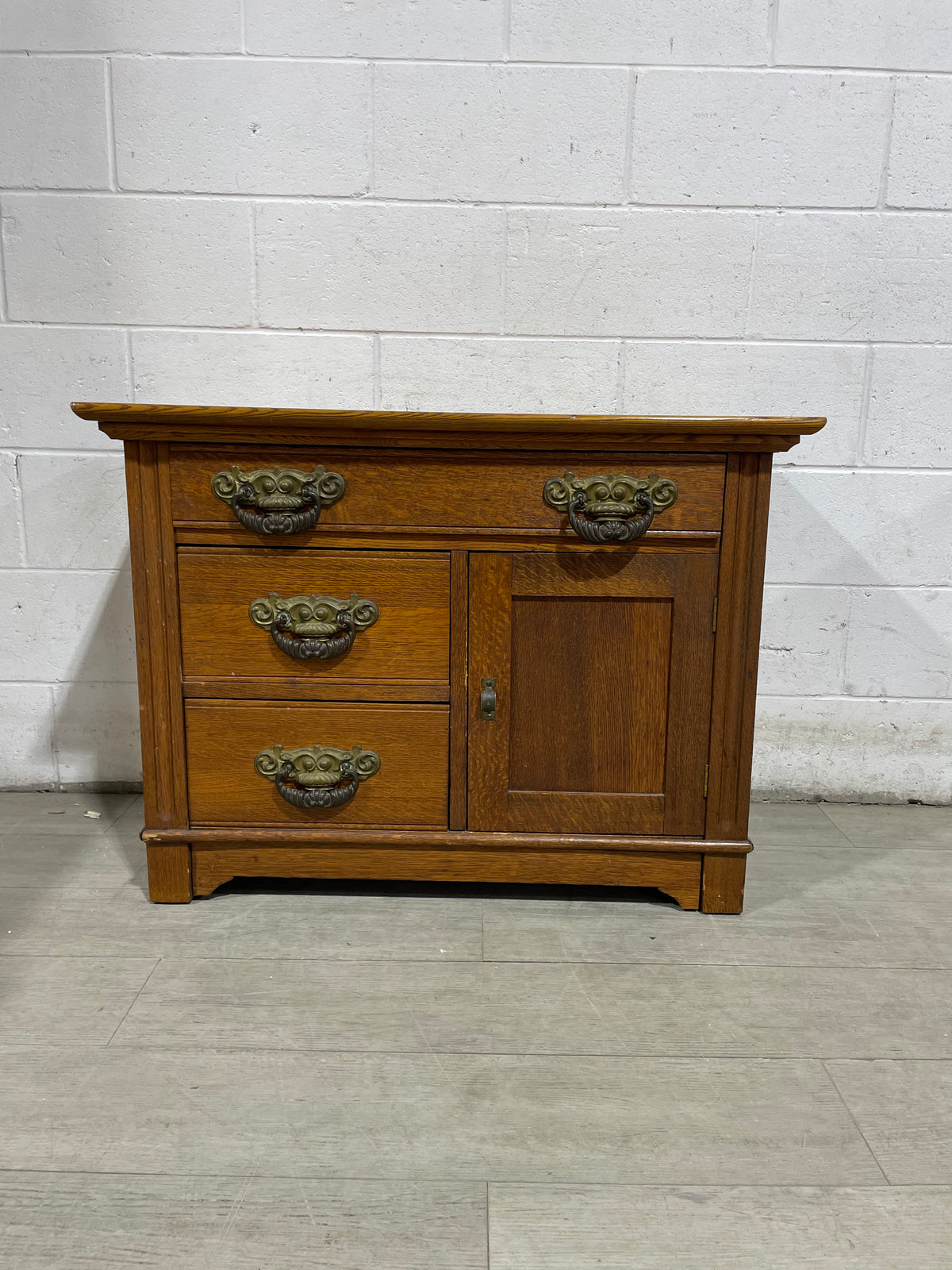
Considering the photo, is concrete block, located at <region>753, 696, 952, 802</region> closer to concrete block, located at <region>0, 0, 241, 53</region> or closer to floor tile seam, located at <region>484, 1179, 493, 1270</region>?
floor tile seam, located at <region>484, 1179, 493, 1270</region>

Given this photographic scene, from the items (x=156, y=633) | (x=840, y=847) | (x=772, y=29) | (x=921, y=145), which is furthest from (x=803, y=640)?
(x=156, y=633)

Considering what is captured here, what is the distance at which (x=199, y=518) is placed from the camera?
5.02ft

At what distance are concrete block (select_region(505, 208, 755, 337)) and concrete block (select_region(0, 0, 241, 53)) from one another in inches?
28.1

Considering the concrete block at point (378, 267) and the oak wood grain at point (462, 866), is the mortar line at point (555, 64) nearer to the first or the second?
the concrete block at point (378, 267)

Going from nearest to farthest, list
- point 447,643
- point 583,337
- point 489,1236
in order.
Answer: point 489,1236 → point 447,643 → point 583,337

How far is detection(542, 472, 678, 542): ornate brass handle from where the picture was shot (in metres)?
1.50

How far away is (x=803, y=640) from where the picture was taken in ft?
7.00

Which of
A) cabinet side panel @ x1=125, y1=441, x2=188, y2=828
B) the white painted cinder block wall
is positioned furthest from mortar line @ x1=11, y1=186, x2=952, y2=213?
cabinet side panel @ x1=125, y1=441, x2=188, y2=828

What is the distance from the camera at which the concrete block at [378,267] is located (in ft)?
6.47

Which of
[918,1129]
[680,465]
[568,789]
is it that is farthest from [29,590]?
[918,1129]

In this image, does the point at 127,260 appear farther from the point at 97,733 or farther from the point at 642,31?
the point at 642,31

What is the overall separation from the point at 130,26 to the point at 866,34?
151 cm

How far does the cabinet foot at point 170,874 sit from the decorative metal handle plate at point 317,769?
214 mm

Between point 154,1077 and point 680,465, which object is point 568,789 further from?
point 154,1077
